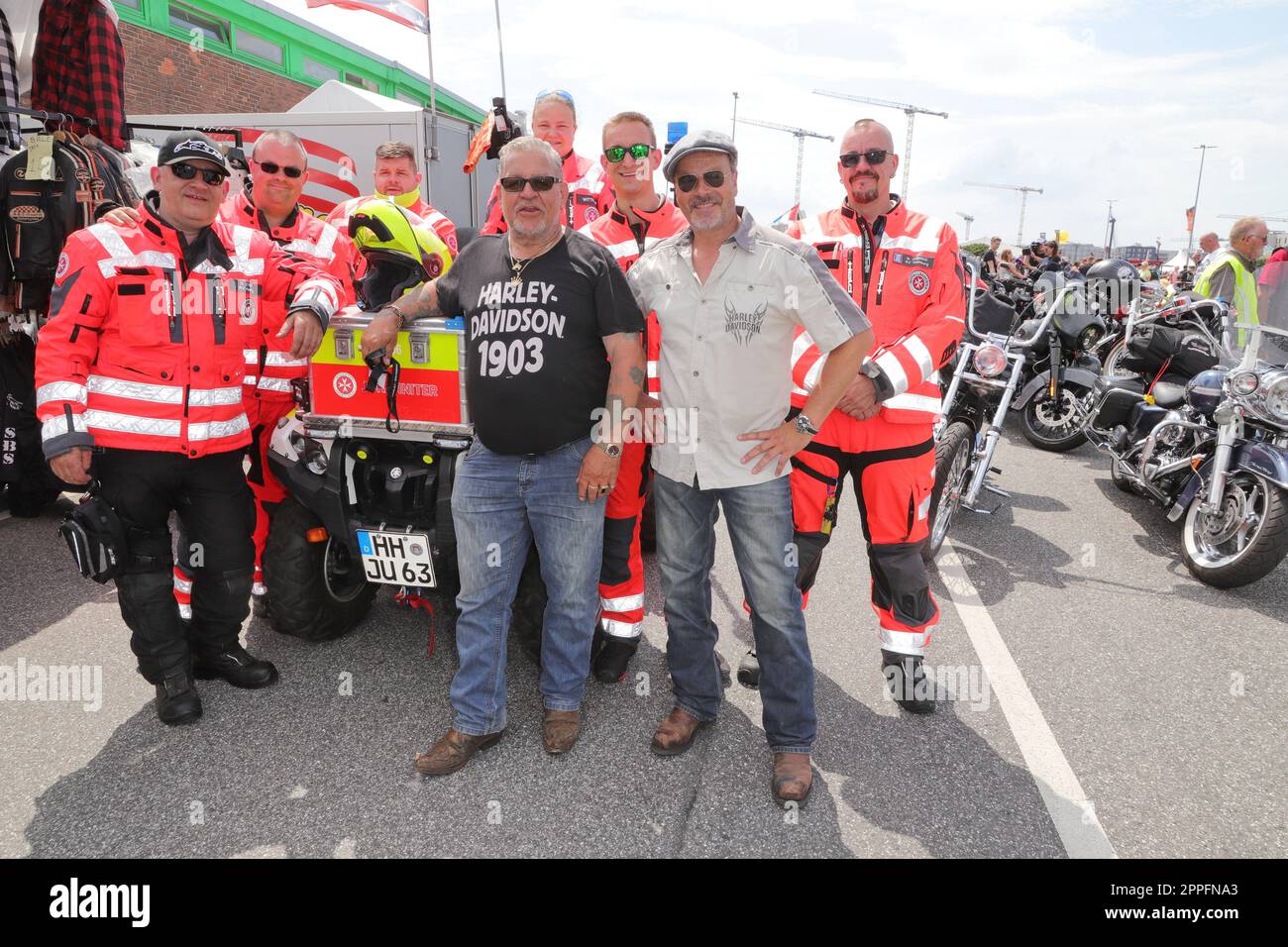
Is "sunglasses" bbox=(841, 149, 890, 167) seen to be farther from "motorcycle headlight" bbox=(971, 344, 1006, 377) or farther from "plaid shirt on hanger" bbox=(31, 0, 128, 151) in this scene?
"plaid shirt on hanger" bbox=(31, 0, 128, 151)

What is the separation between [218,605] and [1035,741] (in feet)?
10.7

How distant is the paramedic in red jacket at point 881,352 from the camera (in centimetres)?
303

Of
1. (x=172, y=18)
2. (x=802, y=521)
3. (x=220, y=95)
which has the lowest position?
(x=802, y=521)

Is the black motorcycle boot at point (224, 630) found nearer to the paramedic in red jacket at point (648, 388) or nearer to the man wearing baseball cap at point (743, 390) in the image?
the paramedic in red jacket at point (648, 388)

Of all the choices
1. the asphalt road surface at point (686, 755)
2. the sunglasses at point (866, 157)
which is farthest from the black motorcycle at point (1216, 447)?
the sunglasses at point (866, 157)

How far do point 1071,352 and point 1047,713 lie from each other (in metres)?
5.99

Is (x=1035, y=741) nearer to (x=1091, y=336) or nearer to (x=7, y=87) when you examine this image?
(x=7, y=87)

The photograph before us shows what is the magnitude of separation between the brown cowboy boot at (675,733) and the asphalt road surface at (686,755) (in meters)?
0.06

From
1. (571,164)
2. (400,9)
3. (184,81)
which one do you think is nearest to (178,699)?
(571,164)

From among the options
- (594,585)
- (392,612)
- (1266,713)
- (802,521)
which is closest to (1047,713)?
(1266,713)

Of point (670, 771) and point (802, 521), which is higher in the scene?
point (802, 521)

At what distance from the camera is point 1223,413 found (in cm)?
463

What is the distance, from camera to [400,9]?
25.1 ft
